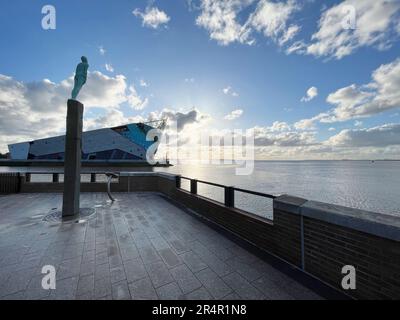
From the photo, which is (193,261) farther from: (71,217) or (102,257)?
(71,217)

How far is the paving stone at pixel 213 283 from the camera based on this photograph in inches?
93.4

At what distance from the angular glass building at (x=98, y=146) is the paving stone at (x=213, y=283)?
70.5m

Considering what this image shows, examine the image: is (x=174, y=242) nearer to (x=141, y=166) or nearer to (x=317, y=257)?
(x=317, y=257)

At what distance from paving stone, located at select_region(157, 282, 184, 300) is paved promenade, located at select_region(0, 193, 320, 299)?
0.5 inches

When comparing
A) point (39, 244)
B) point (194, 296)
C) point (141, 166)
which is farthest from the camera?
point (141, 166)

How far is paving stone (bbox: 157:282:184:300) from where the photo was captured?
7.54 feet

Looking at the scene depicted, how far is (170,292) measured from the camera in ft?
7.82

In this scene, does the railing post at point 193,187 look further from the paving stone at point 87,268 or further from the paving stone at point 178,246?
the paving stone at point 87,268

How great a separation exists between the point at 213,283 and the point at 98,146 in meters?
73.3

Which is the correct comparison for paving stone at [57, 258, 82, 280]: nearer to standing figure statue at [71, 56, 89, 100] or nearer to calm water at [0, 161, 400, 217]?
standing figure statue at [71, 56, 89, 100]

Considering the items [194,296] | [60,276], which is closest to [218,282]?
[194,296]

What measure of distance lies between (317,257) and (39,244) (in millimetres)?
5230

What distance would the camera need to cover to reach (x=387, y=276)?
1.99 m

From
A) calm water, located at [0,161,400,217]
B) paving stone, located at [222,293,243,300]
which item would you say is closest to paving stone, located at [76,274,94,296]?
paving stone, located at [222,293,243,300]
